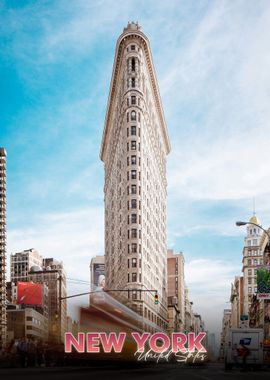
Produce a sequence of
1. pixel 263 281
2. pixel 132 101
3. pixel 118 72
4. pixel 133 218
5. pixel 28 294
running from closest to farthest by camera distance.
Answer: pixel 263 281 → pixel 133 218 → pixel 132 101 → pixel 118 72 → pixel 28 294

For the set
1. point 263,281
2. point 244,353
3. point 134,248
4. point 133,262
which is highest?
point 134,248

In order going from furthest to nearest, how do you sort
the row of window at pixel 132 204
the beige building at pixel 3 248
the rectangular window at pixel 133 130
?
the beige building at pixel 3 248, the rectangular window at pixel 133 130, the row of window at pixel 132 204

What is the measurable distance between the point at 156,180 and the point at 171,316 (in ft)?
221

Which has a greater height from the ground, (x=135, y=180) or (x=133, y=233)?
(x=135, y=180)

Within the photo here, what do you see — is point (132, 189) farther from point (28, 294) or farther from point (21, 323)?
point (21, 323)

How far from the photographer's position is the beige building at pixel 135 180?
370 feet

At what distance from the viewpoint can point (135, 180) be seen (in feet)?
382

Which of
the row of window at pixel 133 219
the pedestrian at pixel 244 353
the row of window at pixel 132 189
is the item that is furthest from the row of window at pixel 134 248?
the pedestrian at pixel 244 353

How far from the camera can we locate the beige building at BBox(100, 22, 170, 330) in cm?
11275

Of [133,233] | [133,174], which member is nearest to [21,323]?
[133,233]

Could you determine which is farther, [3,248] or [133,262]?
[3,248]

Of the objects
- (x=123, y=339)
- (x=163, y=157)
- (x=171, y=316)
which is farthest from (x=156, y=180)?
(x=123, y=339)

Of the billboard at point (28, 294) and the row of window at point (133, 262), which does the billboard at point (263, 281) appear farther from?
the billboard at point (28, 294)

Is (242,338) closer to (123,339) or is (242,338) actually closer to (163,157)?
(123,339)
